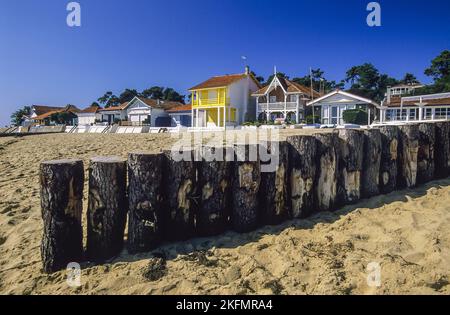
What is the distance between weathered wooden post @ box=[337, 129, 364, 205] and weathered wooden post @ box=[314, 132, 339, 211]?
12 cm

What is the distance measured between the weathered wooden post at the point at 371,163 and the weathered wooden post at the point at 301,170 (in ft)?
2.93

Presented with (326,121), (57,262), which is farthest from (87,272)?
(326,121)

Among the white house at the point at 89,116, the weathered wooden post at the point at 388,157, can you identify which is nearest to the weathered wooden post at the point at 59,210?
the weathered wooden post at the point at 388,157

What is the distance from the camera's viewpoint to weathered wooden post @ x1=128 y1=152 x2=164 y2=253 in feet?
9.23

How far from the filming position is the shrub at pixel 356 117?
23.8 m

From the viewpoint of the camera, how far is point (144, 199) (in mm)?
2812

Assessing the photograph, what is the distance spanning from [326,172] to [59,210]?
9.69 feet

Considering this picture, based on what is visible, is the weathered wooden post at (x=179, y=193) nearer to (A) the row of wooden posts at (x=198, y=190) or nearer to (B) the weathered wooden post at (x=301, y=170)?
(A) the row of wooden posts at (x=198, y=190)

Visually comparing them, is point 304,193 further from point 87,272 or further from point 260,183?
point 87,272

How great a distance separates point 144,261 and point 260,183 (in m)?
1.49

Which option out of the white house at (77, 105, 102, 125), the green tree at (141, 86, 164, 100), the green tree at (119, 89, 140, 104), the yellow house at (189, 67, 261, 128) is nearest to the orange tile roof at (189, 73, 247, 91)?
the yellow house at (189, 67, 261, 128)

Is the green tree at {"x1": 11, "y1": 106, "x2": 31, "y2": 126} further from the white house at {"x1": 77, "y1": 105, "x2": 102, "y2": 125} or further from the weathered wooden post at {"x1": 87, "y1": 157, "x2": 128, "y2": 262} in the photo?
the weathered wooden post at {"x1": 87, "y1": 157, "x2": 128, "y2": 262}

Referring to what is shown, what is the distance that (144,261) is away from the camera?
2701 mm

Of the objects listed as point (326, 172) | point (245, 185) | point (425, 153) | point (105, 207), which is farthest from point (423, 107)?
point (105, 207)
